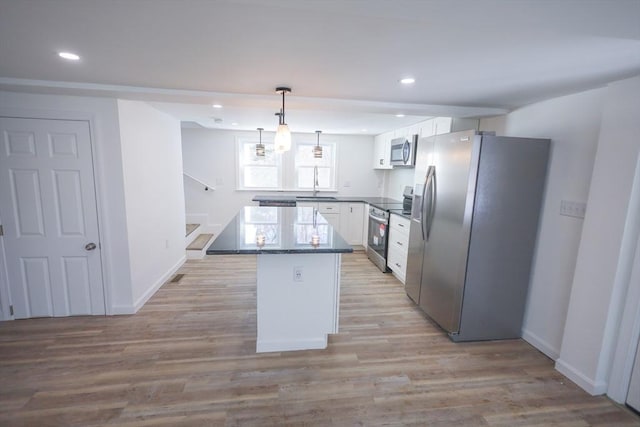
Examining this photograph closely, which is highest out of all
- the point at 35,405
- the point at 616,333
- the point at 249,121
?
the point at 249,121

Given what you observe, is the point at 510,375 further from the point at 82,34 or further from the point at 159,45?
the point at 82,34

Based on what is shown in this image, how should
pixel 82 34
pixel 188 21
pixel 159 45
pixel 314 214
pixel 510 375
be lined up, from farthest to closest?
pixel 314 214, pixel 510 375, pixel 159 45, pixel 82 34, pixel 188 21

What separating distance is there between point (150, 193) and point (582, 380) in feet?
14.4

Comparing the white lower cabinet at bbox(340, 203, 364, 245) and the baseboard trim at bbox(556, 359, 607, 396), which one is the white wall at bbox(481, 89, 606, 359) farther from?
the white lower cabinet at bbox(340, 203, 364, 245)

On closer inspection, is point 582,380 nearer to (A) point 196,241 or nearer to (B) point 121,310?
(B) point 121,310

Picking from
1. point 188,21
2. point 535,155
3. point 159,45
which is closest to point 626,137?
point 535,155

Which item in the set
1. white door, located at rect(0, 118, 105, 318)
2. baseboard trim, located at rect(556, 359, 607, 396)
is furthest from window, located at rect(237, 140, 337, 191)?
baseboard trim, located at rect(556, 359, 607, 396)

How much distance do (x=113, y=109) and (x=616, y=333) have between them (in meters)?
4.46

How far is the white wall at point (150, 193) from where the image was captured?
9.51 ft

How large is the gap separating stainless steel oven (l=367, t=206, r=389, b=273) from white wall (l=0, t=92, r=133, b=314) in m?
3.30

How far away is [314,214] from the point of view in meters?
3.59

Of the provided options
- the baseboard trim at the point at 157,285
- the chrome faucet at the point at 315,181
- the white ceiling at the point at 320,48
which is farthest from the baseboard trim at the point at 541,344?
the chrome faucet at the point at 315,181

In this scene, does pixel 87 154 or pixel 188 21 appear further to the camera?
pixel 87 154

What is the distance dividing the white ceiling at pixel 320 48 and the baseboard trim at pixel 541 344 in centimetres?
213
